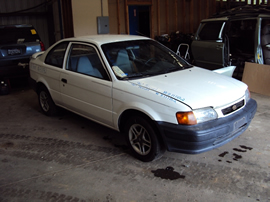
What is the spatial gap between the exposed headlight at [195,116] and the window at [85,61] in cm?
129

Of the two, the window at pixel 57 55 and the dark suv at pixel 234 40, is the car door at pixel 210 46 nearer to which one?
the dark suv at pixel 234 40

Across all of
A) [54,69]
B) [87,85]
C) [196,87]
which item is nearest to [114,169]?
[87,85]

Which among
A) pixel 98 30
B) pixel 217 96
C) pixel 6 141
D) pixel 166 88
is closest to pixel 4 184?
pixel 6 141

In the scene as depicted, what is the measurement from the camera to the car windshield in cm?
390

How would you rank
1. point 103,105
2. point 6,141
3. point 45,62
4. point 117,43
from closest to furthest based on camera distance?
point 103,105, point 117,43, point 6,141, point 45,62

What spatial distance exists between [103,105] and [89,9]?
24.0ft

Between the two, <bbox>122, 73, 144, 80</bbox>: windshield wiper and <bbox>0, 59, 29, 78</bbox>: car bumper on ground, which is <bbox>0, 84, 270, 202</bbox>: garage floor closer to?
<bbox>122, 73, 144, 80</bbox>: windshield wiper

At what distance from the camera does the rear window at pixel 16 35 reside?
301 inches

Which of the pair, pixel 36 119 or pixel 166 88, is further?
pixel 36 119

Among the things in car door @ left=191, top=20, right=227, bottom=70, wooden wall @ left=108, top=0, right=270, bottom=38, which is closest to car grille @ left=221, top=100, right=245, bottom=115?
car door @ left=191, top=20, right=227, bottom=70

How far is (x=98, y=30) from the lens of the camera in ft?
34.2

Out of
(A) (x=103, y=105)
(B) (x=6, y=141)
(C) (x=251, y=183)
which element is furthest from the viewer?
(B) (x=6, y=141)

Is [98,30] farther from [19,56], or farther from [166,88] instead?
[166,88]

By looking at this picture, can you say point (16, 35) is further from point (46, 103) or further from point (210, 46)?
point (210, 46)
